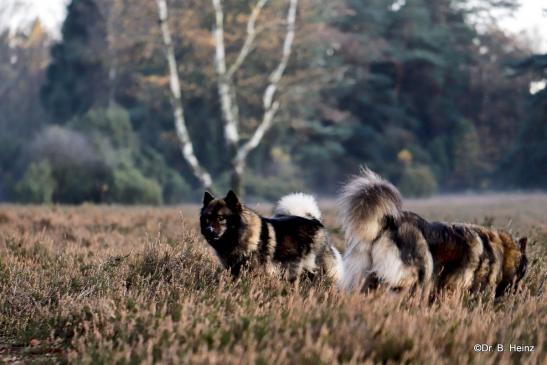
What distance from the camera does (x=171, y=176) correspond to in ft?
107

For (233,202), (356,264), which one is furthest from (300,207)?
(356,264)

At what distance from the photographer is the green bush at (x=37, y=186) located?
84.4 feet

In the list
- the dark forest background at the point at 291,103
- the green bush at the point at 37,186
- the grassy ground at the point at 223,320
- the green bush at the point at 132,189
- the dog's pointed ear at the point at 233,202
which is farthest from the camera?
the dark forest background at the point at 291,103

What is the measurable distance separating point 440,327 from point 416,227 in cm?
129

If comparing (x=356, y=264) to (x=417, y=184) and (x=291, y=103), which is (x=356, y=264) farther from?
(x=417, y=184)

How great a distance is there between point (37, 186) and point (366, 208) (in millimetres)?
22308

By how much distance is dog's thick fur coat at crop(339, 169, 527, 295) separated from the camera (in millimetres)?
5891

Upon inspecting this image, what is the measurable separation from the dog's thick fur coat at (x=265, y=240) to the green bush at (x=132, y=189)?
1997 centimetres

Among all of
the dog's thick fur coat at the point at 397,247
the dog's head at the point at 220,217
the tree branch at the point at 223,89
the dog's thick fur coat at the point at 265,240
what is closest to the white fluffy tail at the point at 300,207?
the dog's thick fur coat at the point at 265,240

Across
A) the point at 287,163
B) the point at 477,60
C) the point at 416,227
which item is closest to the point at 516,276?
the point at 416,227

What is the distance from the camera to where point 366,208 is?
19.5ft

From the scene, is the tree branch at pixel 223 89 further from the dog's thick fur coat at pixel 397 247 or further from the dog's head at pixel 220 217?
the dog's thick fur coat at pixel 397 247

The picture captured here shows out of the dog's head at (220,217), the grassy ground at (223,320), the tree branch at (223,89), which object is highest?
the tree branch at (223,89)

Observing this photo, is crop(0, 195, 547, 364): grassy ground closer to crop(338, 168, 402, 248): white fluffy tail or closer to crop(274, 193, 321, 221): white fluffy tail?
crop(338, 168, 402, 248): white fluffy tail
